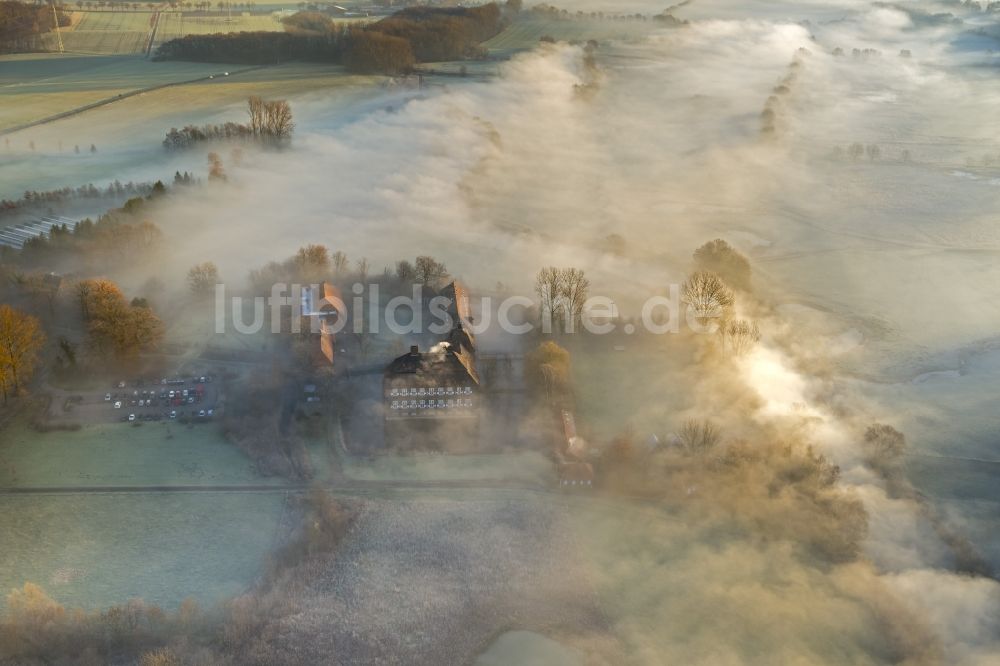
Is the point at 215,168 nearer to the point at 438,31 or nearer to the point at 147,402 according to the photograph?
the point at 147,402

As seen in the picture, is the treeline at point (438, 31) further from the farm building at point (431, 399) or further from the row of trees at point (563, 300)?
the farm building at point (431, 399)

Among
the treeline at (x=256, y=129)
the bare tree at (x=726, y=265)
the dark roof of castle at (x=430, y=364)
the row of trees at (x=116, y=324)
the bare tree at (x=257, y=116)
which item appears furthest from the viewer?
the bare tree at (x=257, y=116)

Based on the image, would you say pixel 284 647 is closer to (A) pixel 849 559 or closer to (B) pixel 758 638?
(B) pixel 758 638

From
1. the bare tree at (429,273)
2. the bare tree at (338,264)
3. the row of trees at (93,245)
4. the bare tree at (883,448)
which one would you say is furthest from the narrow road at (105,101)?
the bare tree at (883,448)

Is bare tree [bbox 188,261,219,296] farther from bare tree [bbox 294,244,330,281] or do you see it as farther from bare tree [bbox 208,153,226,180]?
bare tree [bbox 208,153,226,180]

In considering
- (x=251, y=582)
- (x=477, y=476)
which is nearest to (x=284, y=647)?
(x=251, y=582)
